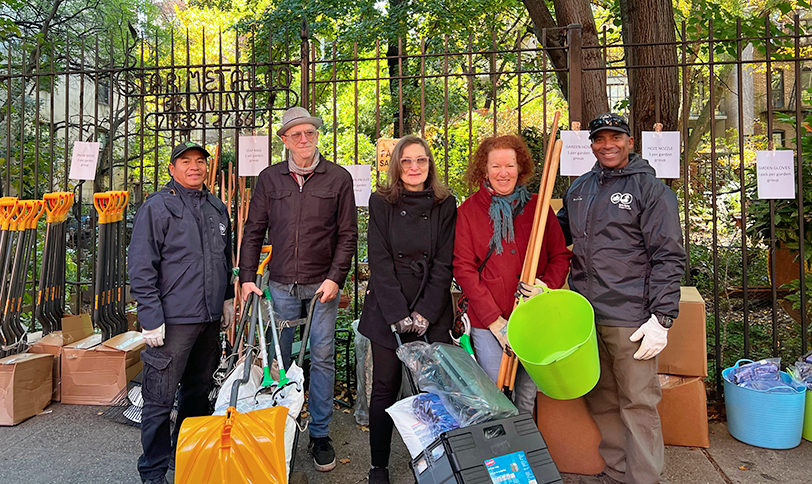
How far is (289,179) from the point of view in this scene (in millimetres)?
3207

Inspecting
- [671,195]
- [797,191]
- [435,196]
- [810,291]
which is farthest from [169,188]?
[810,291]

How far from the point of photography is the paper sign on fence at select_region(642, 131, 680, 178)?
12.6ft

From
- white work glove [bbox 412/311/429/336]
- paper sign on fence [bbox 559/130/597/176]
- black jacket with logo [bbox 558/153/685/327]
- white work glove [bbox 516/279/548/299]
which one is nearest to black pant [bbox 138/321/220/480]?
white work glove [bbox 412/311/429/336]

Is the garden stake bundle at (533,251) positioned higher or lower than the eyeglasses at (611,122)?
lower

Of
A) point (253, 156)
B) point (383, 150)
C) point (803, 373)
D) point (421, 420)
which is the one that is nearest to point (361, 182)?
point (383, 150)

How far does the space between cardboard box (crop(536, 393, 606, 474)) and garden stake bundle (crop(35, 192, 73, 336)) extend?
3746 millimetres

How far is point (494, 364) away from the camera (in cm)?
290

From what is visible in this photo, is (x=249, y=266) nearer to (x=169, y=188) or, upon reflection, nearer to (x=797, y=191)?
(x=169, y=188)

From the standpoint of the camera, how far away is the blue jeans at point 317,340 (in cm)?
318

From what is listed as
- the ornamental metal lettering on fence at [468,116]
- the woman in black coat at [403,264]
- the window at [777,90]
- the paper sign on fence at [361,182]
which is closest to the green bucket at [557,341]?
the woman in black coat at [403,264]

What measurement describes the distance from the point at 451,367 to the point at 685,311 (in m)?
1.67

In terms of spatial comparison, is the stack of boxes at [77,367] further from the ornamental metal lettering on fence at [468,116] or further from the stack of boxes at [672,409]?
the stack of boxes at [672,409]

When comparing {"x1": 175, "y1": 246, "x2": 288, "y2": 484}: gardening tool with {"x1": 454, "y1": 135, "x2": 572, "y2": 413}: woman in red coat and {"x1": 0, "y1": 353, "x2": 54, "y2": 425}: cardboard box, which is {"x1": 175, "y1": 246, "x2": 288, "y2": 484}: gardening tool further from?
{"x1": 0, "y1": 353, "x2": 54, "y2": 425}: cardboard box

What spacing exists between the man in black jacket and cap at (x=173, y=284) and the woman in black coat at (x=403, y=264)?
0.91 metres
